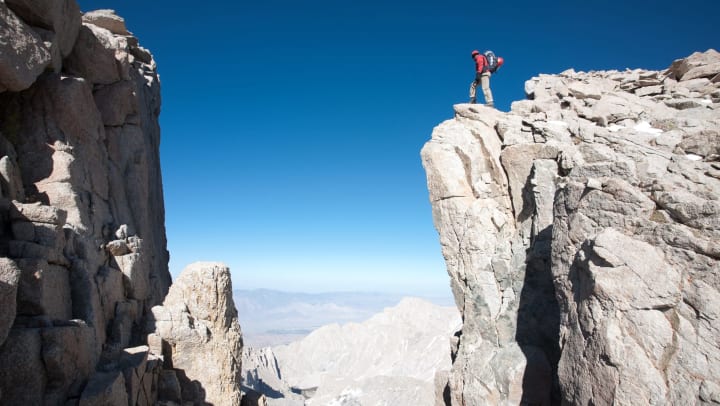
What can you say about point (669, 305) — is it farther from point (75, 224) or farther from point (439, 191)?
point (75, 224)

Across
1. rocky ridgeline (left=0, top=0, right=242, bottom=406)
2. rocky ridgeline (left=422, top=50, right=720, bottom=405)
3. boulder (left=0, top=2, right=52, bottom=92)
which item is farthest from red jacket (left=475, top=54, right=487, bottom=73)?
boulder (left=0, top=2, right=52, bottom=92)

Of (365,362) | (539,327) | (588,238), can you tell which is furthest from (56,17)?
(365,362)

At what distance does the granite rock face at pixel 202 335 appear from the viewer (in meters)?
17.5

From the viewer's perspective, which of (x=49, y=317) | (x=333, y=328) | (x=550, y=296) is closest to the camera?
(x=49, y=317)

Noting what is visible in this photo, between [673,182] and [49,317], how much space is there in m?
19.2

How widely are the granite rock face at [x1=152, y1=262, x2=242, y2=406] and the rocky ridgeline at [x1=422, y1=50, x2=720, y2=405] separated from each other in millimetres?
11203

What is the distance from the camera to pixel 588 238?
1222 centimetres

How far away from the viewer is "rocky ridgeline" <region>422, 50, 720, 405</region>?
398 inches

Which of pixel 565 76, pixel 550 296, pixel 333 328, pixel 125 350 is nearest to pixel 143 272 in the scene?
pixel 125 350

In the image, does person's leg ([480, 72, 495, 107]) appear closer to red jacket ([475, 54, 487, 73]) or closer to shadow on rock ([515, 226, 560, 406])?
red jacket ([475, 54, 487, 73])

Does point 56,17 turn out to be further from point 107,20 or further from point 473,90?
point 473,90

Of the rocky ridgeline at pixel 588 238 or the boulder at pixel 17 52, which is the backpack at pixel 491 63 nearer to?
the rocky ridgeline at pixel 588 238

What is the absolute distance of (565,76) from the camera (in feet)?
113

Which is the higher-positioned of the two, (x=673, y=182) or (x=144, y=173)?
(x=144, y=173)
